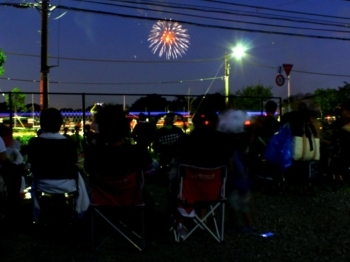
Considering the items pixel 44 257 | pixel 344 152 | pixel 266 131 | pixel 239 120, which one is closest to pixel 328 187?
pixel 344 152

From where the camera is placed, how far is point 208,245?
6957 mm

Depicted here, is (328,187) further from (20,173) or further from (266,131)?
(20,173)

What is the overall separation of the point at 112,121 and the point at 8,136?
2.46 m

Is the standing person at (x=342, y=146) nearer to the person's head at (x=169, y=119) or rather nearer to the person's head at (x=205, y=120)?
the person's head at (x=169, y=119)

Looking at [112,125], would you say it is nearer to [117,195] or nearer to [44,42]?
[117,195]

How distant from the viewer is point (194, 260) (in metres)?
6.36

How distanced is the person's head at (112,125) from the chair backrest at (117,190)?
489 millimetres

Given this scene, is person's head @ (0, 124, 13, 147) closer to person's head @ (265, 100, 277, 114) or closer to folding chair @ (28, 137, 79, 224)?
folding chair @ (28, 137, 79, 224)

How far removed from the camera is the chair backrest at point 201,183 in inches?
269

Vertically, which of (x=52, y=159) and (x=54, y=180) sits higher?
(x=52, y=159)

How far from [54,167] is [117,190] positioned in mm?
939

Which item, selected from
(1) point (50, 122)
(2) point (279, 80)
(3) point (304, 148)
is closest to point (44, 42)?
(2) point (279, 80)

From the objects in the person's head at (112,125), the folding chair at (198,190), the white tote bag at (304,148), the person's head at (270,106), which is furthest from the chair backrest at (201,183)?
the person's head at (270,106)

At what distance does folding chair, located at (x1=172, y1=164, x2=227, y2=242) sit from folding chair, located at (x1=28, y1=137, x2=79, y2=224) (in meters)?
1.23
